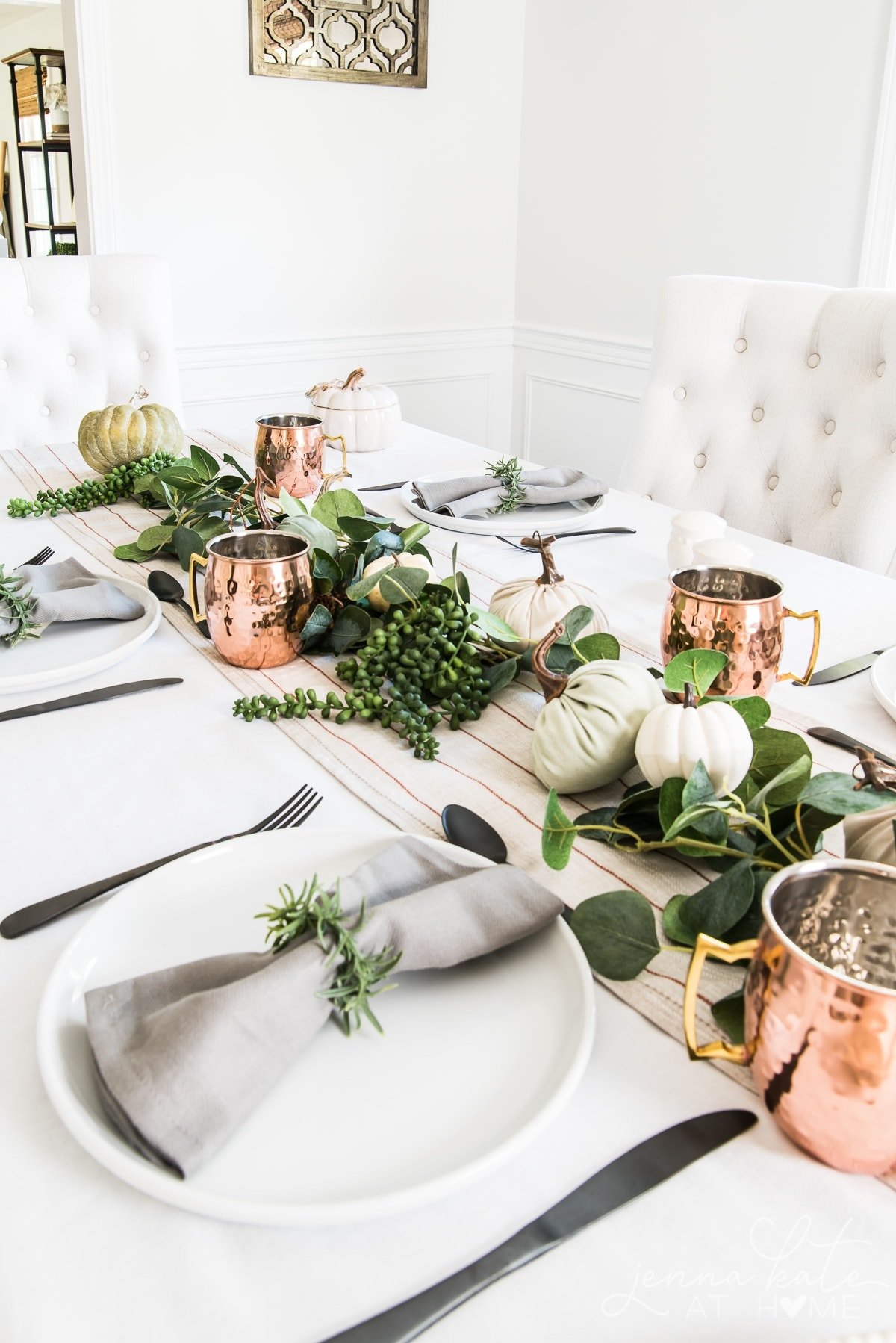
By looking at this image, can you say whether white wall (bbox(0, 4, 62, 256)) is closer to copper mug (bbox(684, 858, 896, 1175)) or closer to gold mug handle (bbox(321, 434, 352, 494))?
gold mug handle (bbox(321, 434, 352, 494))

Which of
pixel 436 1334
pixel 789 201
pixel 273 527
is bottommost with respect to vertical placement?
pixel 436 1334

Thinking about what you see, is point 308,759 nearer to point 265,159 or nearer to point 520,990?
point 520,990

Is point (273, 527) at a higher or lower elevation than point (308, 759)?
higher

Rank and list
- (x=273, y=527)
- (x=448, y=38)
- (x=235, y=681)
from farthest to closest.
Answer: (x=448, y=38), (x=273, y=527), (x=235, y=681)

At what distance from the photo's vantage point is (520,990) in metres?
0.51

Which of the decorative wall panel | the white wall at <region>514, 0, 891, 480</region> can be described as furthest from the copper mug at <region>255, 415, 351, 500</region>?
the decorative wall panel

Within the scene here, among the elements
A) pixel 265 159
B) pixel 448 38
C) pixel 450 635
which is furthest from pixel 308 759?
pixel 448 38

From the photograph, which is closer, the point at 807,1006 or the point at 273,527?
the point at 807,1006

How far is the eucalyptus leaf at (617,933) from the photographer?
1.71 ft

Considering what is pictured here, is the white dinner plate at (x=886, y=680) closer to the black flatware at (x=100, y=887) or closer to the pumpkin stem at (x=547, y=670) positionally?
the pumpkin stem at (x=547, y=670)

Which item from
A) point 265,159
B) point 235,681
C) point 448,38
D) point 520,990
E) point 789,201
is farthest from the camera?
point 448,38

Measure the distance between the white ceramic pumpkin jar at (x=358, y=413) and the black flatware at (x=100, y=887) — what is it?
1.11 metres

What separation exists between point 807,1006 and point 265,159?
314 centimetres

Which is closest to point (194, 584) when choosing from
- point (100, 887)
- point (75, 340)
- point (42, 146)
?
point (100, 887)
